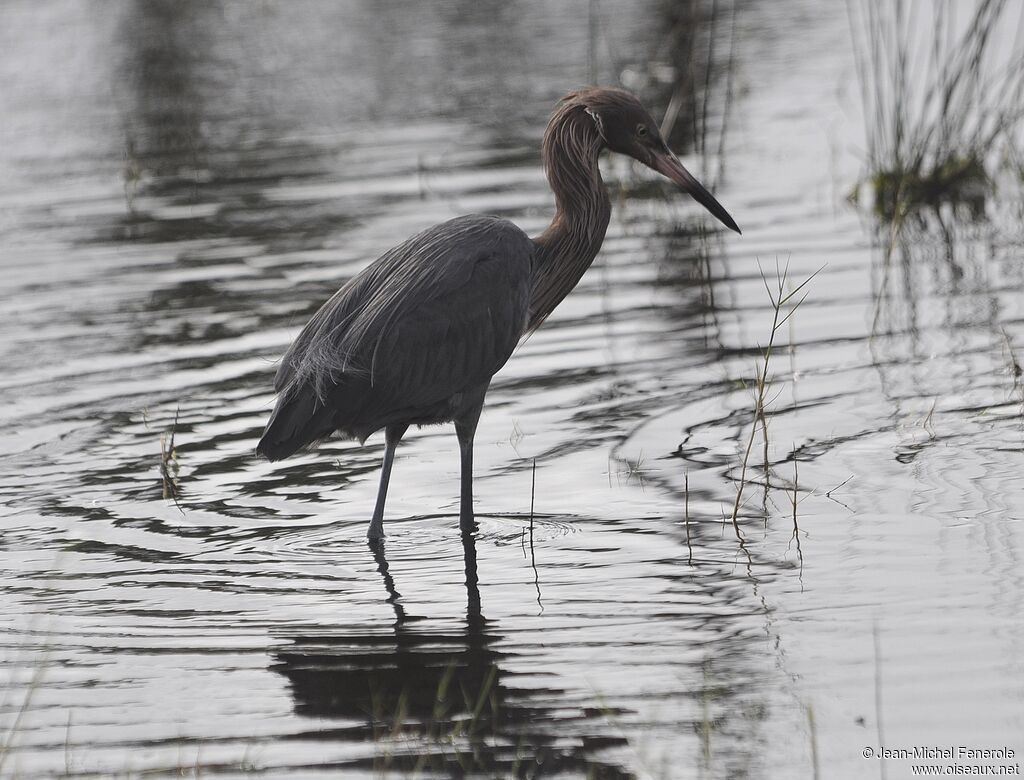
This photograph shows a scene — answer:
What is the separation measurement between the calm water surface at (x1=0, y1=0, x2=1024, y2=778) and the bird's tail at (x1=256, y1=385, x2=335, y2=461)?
0.37 metres

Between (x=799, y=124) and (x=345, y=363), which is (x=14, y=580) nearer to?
(x=345, y=363)

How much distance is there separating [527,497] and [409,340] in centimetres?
86

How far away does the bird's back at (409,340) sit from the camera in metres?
6.12

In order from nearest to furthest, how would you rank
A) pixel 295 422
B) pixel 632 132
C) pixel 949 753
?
pixel 949 753
pixel 295 422
pixel 632 132

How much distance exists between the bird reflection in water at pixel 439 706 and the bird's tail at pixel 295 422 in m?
0.88

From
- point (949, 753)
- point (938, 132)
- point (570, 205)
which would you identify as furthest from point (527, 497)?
point (938, 132)

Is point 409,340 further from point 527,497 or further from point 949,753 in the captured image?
point 949,753

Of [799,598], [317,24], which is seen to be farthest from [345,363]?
[317,24]

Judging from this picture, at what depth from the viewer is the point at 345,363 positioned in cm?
615

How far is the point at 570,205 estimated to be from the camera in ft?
22.6

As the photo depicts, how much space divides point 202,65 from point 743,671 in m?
14.5

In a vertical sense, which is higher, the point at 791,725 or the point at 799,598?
the point at 799,598

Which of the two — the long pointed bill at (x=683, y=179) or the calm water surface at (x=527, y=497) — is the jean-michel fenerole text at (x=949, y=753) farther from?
the long pointed bill at (x=683, y=179)

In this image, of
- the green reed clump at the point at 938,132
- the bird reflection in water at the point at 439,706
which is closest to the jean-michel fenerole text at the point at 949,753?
the bird reflection in water at the point at 439,706
